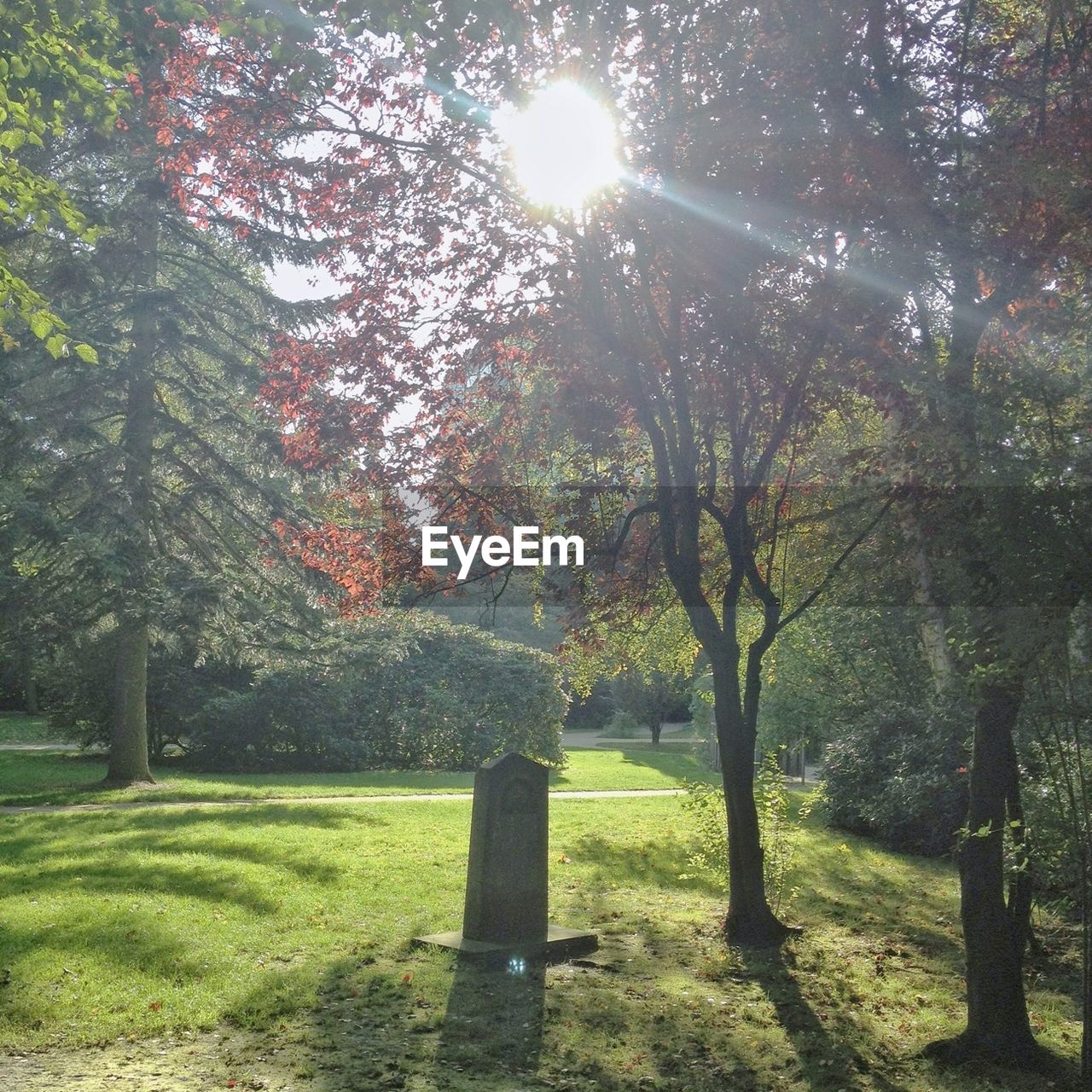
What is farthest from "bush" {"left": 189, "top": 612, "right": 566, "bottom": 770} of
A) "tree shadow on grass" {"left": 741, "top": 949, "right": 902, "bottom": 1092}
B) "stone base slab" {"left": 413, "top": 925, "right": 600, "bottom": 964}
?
"tree shadow on grass" {"left": 741, "top": 949, "right": 902, "bottom": 1092}

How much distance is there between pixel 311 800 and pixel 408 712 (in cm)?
→ 723

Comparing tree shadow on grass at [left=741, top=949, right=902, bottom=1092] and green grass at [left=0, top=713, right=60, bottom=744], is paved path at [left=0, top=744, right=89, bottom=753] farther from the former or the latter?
tree shadow on grass at [left=741, top=949, right=902, bottom=1092]

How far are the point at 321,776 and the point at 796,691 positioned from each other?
898cm

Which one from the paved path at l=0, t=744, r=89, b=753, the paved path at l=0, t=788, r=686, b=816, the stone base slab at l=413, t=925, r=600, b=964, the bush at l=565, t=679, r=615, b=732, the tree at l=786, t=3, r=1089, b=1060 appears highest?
the tree at l=786, t=3, r=1089, b=1060

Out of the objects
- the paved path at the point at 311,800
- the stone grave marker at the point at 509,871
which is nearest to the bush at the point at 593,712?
the paved path at the point at 311,800

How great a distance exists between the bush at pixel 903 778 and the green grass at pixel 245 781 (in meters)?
5.28

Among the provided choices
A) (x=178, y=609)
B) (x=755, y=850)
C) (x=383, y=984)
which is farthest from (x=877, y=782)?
(x=178, y=609)

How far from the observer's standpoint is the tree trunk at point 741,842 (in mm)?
9039

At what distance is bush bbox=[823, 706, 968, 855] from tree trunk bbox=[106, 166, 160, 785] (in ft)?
34.2

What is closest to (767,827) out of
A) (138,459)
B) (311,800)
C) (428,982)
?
(428,982)

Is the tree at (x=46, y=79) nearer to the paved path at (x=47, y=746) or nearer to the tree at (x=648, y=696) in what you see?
the paved path at (x=47, y=746)

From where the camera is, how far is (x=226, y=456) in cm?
2055

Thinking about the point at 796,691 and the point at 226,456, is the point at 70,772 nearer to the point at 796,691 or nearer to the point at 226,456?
the point at 226,456

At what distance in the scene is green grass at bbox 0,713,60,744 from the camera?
2878 cm
